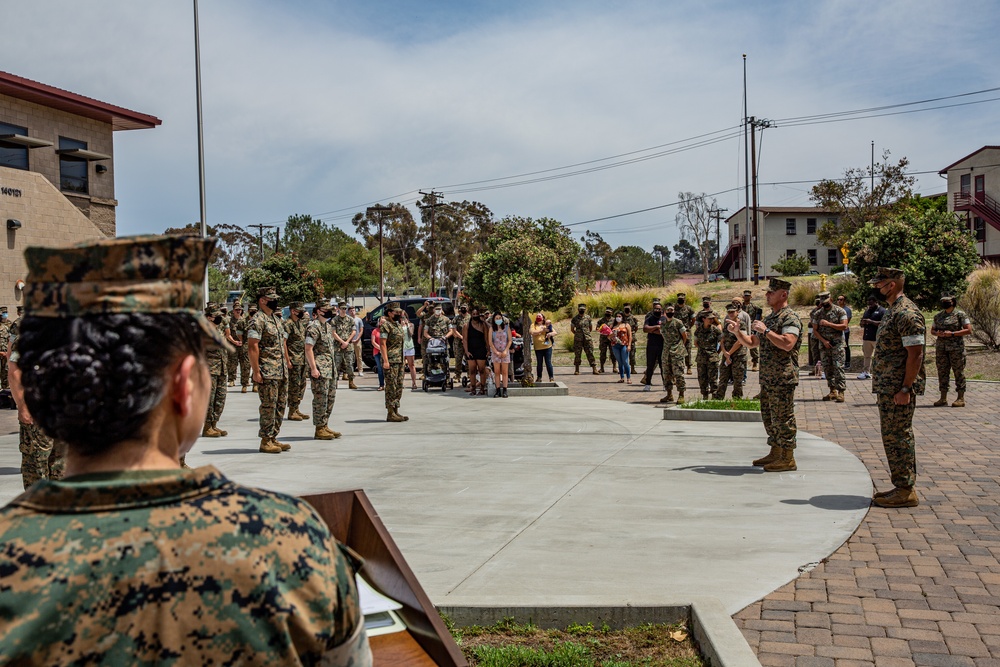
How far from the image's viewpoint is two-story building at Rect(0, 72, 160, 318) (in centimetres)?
2494

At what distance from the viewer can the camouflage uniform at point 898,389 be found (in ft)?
23.7

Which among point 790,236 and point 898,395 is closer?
point 898,395

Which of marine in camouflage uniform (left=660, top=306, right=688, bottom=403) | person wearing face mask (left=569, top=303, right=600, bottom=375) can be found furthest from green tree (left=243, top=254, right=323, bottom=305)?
marine in camouflage uniform (left=660, top=306, right=688, bottom=403)

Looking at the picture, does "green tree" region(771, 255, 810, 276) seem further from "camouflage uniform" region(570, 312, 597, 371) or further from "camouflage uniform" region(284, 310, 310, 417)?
"camouflage uniform" region(284, 310, 310, 417)

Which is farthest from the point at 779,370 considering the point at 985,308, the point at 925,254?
the point at 925,254

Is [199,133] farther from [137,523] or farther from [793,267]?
[793,267]

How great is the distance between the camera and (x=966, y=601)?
4965 mm

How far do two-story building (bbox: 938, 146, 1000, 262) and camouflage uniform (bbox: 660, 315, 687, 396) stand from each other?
45145 millimetres

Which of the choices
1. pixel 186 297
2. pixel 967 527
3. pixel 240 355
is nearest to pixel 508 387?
pixel 240 355

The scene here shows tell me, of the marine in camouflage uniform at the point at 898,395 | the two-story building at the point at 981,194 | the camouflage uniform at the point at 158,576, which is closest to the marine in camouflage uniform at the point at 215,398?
the marine in camouflage uniform at the point at 898,395

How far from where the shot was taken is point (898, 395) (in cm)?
722

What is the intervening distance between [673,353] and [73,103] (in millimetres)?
23708

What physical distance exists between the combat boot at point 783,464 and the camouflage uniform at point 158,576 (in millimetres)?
7982

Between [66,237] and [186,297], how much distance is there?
2861cm
